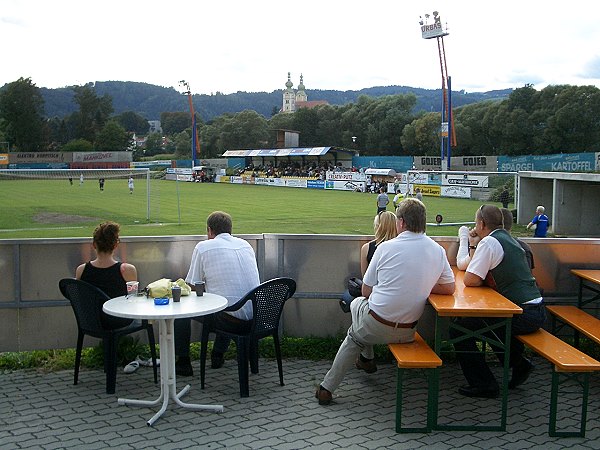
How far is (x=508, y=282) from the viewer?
536 cm

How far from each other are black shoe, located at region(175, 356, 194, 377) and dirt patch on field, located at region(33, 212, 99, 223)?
22.2 m

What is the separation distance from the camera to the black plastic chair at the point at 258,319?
17.5 feet

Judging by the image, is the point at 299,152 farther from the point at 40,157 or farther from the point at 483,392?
the point at 483,392

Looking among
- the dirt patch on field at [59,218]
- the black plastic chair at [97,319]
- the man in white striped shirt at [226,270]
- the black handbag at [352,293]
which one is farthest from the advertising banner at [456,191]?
the black plastic chair at [97,319]

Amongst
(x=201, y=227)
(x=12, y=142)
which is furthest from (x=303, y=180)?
(x=12, y=142)

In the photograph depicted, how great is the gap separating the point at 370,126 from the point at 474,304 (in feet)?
273

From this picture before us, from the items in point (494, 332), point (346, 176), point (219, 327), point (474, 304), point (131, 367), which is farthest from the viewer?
point (346, 176)

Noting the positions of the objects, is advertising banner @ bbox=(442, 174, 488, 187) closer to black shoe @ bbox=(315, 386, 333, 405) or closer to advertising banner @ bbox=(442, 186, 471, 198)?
advertising banner @ bbox=(442, 186, 471, 198)

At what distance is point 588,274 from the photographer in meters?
6.25

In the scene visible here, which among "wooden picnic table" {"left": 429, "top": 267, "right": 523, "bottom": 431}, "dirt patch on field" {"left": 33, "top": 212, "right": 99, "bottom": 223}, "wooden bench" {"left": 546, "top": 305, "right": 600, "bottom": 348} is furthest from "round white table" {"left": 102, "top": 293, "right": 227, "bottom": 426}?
"dirt patch on field" {"left": 33, "top": 212, "right": 99, "bottom": 223}

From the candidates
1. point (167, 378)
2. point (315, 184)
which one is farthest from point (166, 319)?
point (315, 184)

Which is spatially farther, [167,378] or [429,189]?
[429,189]

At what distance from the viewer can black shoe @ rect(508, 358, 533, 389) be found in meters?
5.59

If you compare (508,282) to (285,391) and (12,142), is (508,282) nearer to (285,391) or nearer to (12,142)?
(285,391)
